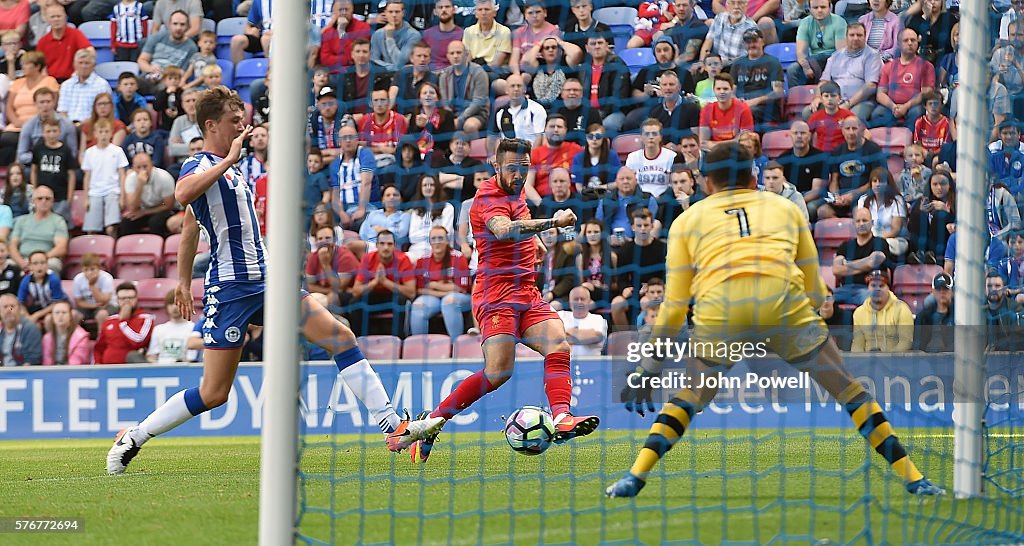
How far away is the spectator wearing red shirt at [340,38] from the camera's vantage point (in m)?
7.23

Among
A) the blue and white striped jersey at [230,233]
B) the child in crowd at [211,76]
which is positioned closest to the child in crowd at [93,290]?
the child in crowd at [211,76]

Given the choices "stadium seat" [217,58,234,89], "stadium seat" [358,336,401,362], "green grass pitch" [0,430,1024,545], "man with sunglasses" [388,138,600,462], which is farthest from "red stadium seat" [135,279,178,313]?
"man with sunglasses" [388,138,600,462]

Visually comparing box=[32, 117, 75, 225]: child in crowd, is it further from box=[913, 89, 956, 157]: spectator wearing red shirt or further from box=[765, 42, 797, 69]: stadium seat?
box=[913, 89, 956, 157]: spectator wearing red shirt

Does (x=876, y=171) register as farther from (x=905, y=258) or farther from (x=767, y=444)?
(x=767, y=444)

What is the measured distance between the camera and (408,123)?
7.18m

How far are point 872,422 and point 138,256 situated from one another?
8.50m

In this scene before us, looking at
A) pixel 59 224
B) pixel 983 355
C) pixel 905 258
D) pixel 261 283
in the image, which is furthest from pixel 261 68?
pixel 983 355

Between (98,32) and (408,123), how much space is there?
774 centimetres

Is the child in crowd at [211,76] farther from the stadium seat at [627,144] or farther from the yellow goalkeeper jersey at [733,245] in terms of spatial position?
→ the yellow goalkeeper jersey at [733,245]

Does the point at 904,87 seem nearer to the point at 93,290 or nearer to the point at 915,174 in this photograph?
the point at 915,174

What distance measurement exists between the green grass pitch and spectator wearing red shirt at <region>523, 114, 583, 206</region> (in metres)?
1.63

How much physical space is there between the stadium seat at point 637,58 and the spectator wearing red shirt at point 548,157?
520 mm

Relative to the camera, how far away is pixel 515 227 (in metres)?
6.52

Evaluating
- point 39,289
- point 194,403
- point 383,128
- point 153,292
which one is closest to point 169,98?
point 153,292
